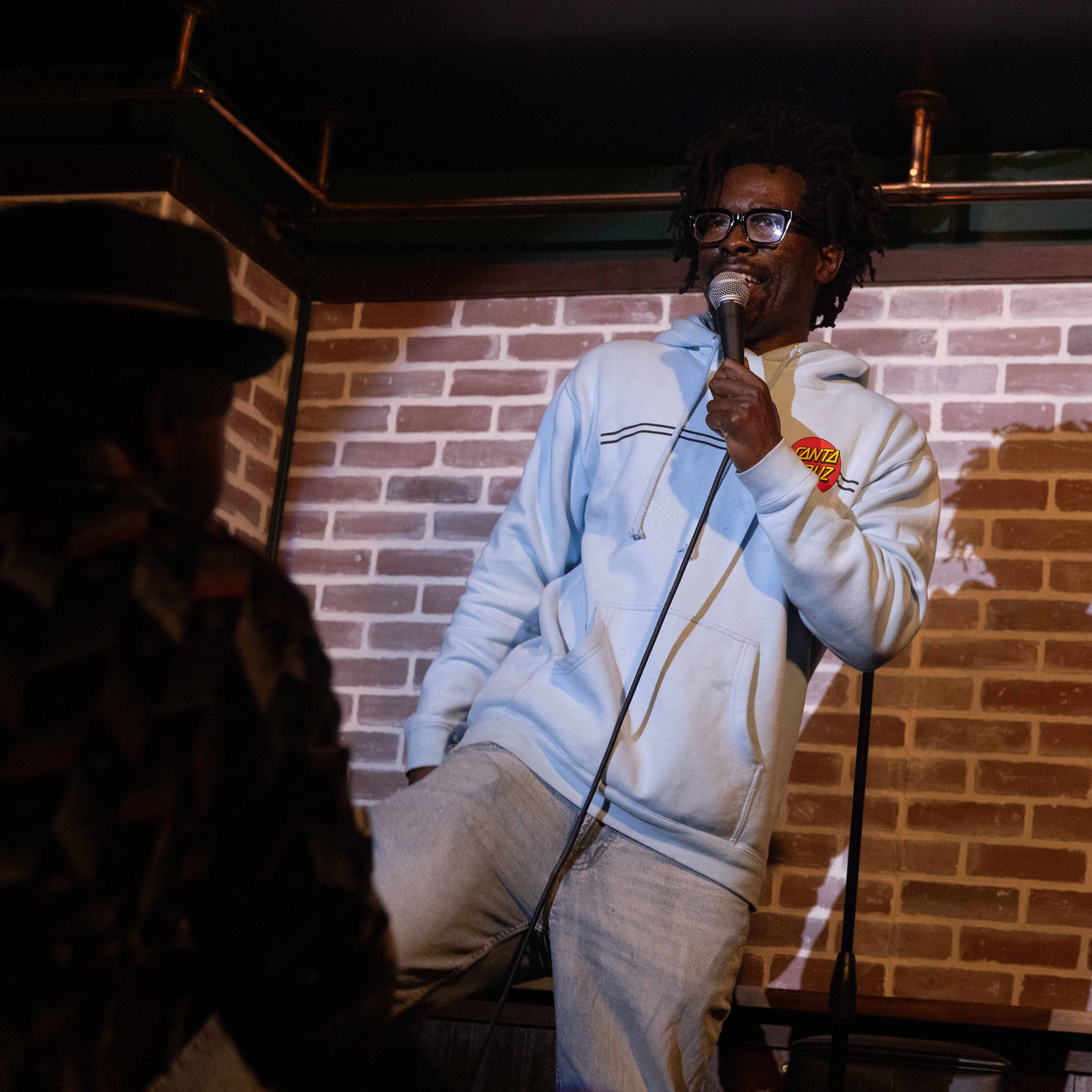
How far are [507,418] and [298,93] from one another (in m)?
1.03

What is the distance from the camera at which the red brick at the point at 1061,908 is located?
3293 mm

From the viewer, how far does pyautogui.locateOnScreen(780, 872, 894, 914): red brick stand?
338 centimetres

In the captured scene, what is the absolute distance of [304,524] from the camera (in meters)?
3.93

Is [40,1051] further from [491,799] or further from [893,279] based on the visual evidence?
[893,279]

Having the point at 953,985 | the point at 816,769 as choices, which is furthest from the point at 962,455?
the point at 953,985

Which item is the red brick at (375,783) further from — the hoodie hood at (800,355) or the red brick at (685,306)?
the hoodie hood at (800,355)

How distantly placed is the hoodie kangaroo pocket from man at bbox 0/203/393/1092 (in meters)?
1.00

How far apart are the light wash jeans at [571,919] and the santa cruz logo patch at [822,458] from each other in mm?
717

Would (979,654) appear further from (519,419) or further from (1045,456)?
(519,419)

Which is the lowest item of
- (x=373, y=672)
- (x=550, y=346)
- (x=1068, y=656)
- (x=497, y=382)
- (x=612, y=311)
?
(x=373, y=672)

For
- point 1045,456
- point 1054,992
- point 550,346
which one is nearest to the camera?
point 1054,992

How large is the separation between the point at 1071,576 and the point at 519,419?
4.87ft

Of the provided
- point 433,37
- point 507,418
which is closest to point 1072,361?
point 507,418

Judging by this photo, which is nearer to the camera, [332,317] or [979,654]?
[979,654]
